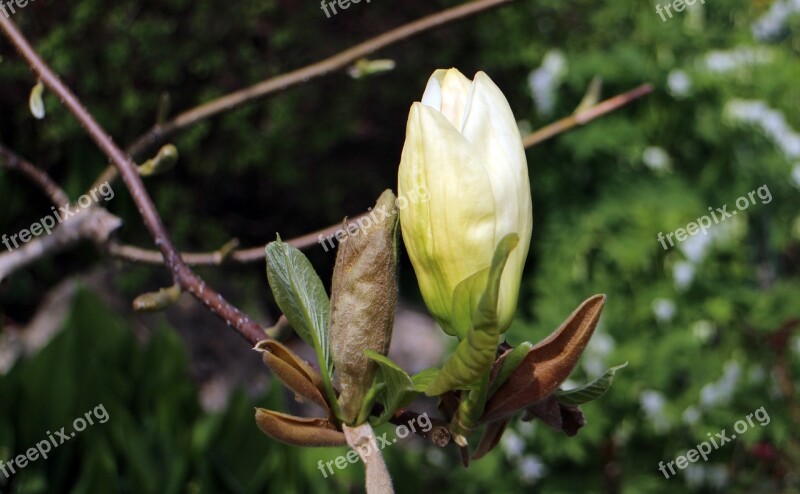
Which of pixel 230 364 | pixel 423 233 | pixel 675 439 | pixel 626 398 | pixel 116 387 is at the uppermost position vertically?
pixel 423 233

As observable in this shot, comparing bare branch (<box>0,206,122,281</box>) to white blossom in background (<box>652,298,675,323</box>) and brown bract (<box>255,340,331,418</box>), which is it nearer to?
brown bract (<box>255,340,331,418</box>)

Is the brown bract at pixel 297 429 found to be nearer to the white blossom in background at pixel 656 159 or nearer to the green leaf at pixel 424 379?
the green leaf at pixel 424 379

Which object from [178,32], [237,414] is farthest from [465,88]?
[178,32]

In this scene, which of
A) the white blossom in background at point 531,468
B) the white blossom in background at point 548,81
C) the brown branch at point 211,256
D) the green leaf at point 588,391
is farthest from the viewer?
the white blossom in background at point 548,81

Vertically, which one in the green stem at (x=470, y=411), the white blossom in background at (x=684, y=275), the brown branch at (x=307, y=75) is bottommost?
the white blossom in background at (x=684, y=275)

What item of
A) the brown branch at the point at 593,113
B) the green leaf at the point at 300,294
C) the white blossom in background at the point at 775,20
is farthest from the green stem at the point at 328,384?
the white blossom in background at the point at 775,20

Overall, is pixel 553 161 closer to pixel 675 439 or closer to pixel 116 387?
pixel 675 439
